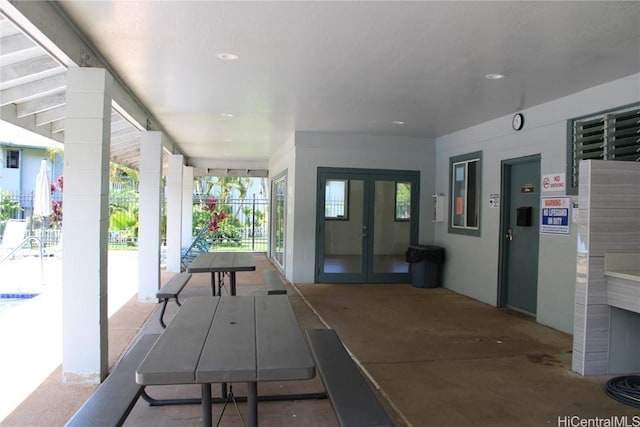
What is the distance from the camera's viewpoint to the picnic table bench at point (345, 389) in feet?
6.90

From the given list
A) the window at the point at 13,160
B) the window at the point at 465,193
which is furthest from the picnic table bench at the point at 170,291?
the window at the point at 13,160

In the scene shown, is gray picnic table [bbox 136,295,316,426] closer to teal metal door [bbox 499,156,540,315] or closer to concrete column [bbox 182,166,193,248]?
teal metal door [bbox 499,156,540,315]

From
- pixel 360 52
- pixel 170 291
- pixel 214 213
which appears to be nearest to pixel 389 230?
pixel 170 291

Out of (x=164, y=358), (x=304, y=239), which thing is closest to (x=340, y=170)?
(x=304, y=239)

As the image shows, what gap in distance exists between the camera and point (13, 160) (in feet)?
57.9

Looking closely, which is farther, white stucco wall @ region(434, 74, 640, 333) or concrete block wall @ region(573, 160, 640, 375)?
white stucco wall @ region(434, 74, 640, 333)

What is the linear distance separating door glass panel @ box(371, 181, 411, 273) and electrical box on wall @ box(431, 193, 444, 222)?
18.7 inches

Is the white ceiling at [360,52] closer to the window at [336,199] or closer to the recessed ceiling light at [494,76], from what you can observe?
the recessed ceiling light at [494,76]

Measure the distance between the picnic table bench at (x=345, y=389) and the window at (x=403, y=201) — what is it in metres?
5.50

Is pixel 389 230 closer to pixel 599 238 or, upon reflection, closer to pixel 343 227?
pixel 343 227

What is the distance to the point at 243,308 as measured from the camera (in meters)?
3.06

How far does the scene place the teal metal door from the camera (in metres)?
5.98

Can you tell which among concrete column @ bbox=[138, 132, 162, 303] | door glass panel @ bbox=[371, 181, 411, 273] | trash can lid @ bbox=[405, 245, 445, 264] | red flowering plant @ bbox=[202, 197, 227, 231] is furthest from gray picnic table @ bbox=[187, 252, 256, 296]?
red flowering plant @ bbox=[202, 197, 227, 231]

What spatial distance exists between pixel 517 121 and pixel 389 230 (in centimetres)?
317
